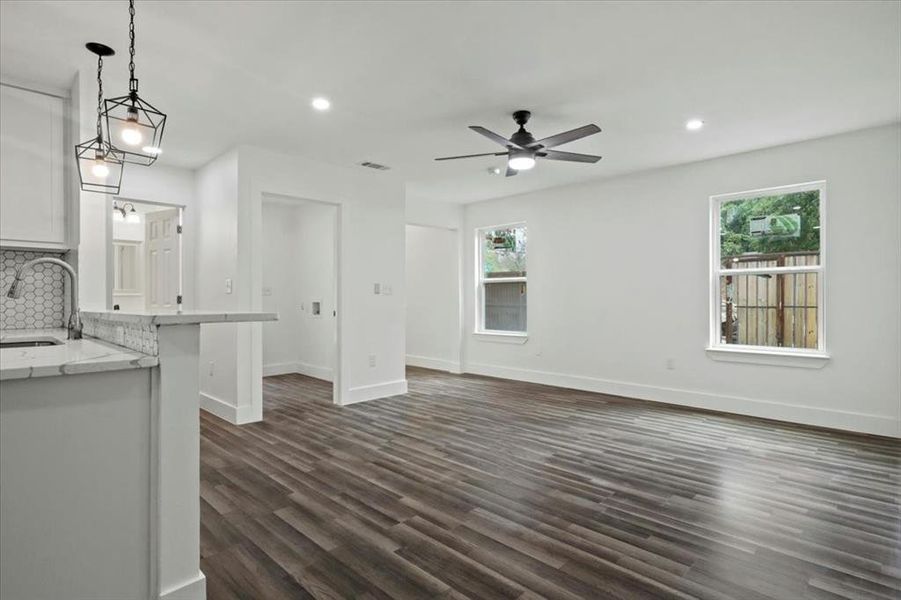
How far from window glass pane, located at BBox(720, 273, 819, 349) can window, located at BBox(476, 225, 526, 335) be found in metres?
2.67

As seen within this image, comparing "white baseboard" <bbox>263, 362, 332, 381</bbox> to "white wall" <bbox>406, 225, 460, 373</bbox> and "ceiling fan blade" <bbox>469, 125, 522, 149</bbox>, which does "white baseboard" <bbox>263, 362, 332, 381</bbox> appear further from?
"ceiling fan blade" <bbox>469, 125, 522, 149</bbox>

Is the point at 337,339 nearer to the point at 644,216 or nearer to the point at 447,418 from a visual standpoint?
the point at 447,418

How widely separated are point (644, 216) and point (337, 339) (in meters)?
3.81

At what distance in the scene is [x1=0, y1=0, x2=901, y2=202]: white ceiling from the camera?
249 centimetres

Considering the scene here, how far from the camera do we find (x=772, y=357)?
15.3 feet

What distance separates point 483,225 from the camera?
7.32m

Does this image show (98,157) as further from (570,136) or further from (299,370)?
(299,370)

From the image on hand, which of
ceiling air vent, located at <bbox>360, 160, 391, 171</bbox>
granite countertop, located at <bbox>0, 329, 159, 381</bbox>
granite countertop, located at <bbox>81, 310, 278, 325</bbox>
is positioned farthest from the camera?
ceiling air vent, located at <bbox>360, 160, 391, 171</bbox>

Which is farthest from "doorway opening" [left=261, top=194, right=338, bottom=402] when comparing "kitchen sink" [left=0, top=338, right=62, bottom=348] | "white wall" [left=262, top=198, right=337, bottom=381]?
"kitchen sink" [left=0, top=338, right=62, bottom=348]

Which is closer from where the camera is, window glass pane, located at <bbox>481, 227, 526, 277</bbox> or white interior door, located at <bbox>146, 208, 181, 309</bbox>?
white interior door, located at <bbox>146, 208, 181, 309</bbox>

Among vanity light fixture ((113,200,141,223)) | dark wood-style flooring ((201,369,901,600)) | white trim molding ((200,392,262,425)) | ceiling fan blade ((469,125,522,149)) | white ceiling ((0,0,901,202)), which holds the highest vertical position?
white ceiling ((0,0,901,202))

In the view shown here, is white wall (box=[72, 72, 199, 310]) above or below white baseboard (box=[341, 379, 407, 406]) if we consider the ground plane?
above

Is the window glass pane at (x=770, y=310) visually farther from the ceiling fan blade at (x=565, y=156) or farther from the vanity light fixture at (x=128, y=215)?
the vanity light fixture at (x=128, y=215)

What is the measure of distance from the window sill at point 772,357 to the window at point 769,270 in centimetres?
6
